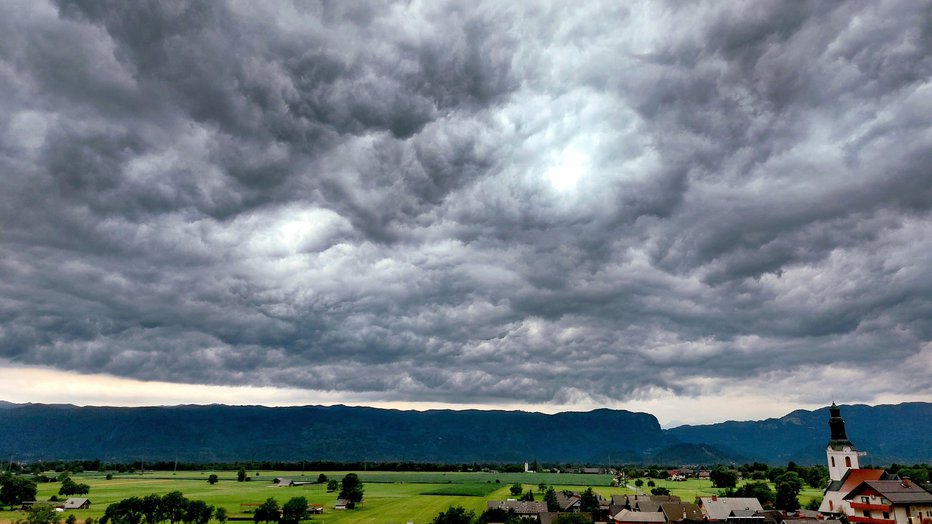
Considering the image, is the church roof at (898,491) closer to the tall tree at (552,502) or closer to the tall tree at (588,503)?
the tall tree at (588,503)

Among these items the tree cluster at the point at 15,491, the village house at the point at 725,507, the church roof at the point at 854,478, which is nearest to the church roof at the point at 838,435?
the church roof at the point at 854,478

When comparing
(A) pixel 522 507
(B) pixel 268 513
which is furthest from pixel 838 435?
(B) pixel 268 513

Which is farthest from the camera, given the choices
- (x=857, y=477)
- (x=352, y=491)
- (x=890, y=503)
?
(x=352, y=491)

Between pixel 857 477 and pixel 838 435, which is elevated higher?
pixel 838 435

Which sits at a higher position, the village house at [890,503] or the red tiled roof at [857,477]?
the red tiled roof at [857,477]

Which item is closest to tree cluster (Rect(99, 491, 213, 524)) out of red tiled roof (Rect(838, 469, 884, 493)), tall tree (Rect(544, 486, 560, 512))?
tall tree (Rect(544, 486, 560, 512))

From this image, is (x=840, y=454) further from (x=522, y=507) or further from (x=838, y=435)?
(x=522, y=507)

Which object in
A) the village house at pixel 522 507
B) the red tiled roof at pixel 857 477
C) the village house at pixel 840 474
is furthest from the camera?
the village house at pixel 522 507

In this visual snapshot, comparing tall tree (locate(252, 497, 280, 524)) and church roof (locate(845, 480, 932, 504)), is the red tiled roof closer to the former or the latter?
church roof (locate(845, 480, 932, 504))

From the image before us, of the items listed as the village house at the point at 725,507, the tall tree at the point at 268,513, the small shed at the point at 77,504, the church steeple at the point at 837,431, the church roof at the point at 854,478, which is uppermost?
the church steeple at the point at 837,431

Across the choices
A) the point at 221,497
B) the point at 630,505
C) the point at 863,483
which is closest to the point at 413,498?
the point at 221,497

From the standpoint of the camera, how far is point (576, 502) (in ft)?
519

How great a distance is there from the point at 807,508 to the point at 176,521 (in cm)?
13520

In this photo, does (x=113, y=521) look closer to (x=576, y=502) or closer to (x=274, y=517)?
(x=274, y=517)
